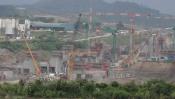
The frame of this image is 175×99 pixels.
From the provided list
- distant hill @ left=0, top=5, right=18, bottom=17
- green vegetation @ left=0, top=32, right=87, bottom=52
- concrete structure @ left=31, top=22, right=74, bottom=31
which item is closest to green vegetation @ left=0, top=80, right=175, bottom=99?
green vegetation @ left=0, top=32, right=87, bottom=52

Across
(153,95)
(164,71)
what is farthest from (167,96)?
(164,71)

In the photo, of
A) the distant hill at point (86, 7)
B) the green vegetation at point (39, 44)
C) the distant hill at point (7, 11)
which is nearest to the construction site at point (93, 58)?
the green vegetation at point (39, 44)

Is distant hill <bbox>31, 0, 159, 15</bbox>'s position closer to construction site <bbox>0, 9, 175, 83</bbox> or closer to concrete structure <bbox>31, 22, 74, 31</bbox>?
concrete structure <bbox>31, 22, 74, 31</bbox>

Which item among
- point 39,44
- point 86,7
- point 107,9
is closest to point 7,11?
point 107,9

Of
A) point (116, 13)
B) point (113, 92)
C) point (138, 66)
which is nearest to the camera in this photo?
point (113, 92)

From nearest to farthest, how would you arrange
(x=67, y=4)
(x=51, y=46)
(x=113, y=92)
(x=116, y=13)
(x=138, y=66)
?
(x=113, y=92), (x=138, y=66), (x=51, y=46), (x=116, y=13), (x=67, y=4)

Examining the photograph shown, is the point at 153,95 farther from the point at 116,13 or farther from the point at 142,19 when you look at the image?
the point at 116,13
